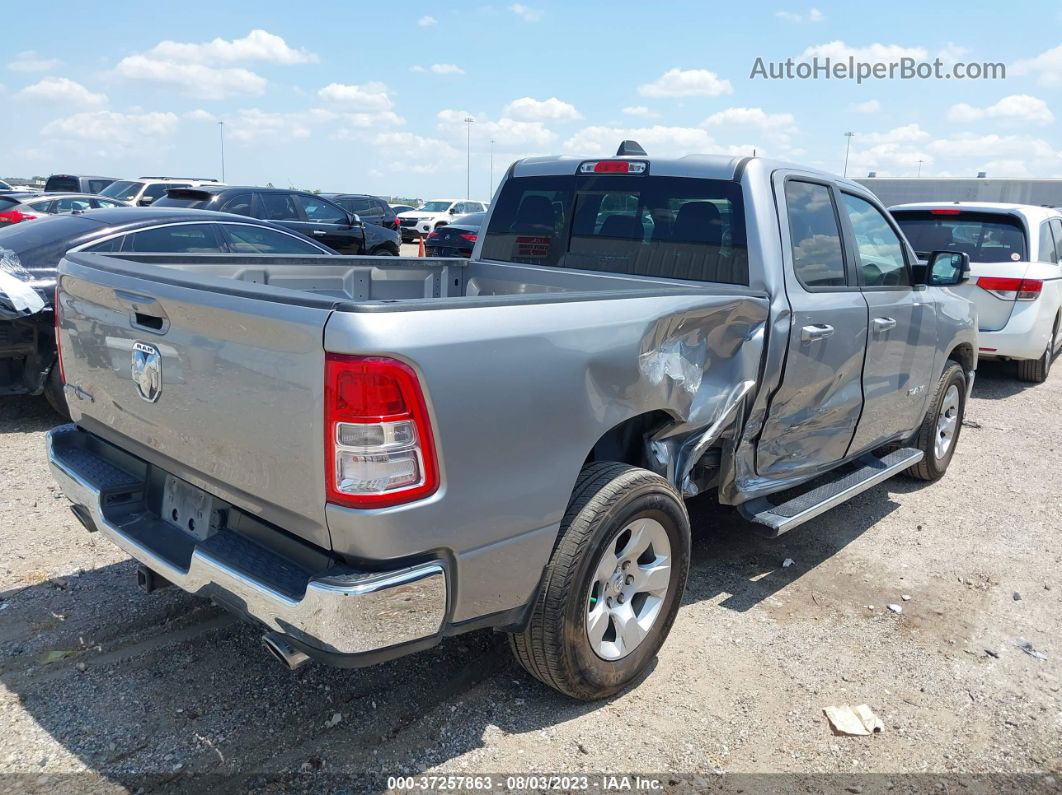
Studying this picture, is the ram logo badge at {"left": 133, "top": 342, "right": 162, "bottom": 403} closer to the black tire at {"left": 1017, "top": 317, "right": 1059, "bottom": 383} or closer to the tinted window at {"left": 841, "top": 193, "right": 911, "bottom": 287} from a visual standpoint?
the tinted window at {"left": 841, "top": 193, "right": 911, "bottom": 287}

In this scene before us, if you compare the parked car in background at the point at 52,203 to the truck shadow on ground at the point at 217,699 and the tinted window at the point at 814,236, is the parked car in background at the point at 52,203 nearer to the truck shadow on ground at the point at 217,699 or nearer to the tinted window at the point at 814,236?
the truck shadow on ground at the point at 217,699

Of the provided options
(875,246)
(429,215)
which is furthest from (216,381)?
(429,215)

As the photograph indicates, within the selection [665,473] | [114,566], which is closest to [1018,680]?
[665,473]

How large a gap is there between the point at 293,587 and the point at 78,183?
71.3 ft

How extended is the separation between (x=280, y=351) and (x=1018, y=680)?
3.28 metres

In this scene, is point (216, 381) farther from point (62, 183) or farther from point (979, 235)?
point (62, 183)

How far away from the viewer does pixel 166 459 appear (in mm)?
2770

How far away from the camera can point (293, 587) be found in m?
2.30

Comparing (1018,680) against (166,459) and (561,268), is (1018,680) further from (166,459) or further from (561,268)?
(166,459)

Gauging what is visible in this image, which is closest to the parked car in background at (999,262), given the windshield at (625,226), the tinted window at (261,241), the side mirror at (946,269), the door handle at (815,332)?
the side mirror at (946,269)

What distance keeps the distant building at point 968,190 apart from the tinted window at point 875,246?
3089 centimetres

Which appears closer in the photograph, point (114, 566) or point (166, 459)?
point (166, 459)

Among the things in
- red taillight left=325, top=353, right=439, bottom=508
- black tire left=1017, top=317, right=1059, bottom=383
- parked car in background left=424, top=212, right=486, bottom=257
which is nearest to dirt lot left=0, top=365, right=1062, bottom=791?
red taillight left=325, top=353, right=439, bottom=508

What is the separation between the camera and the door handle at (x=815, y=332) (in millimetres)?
3763
